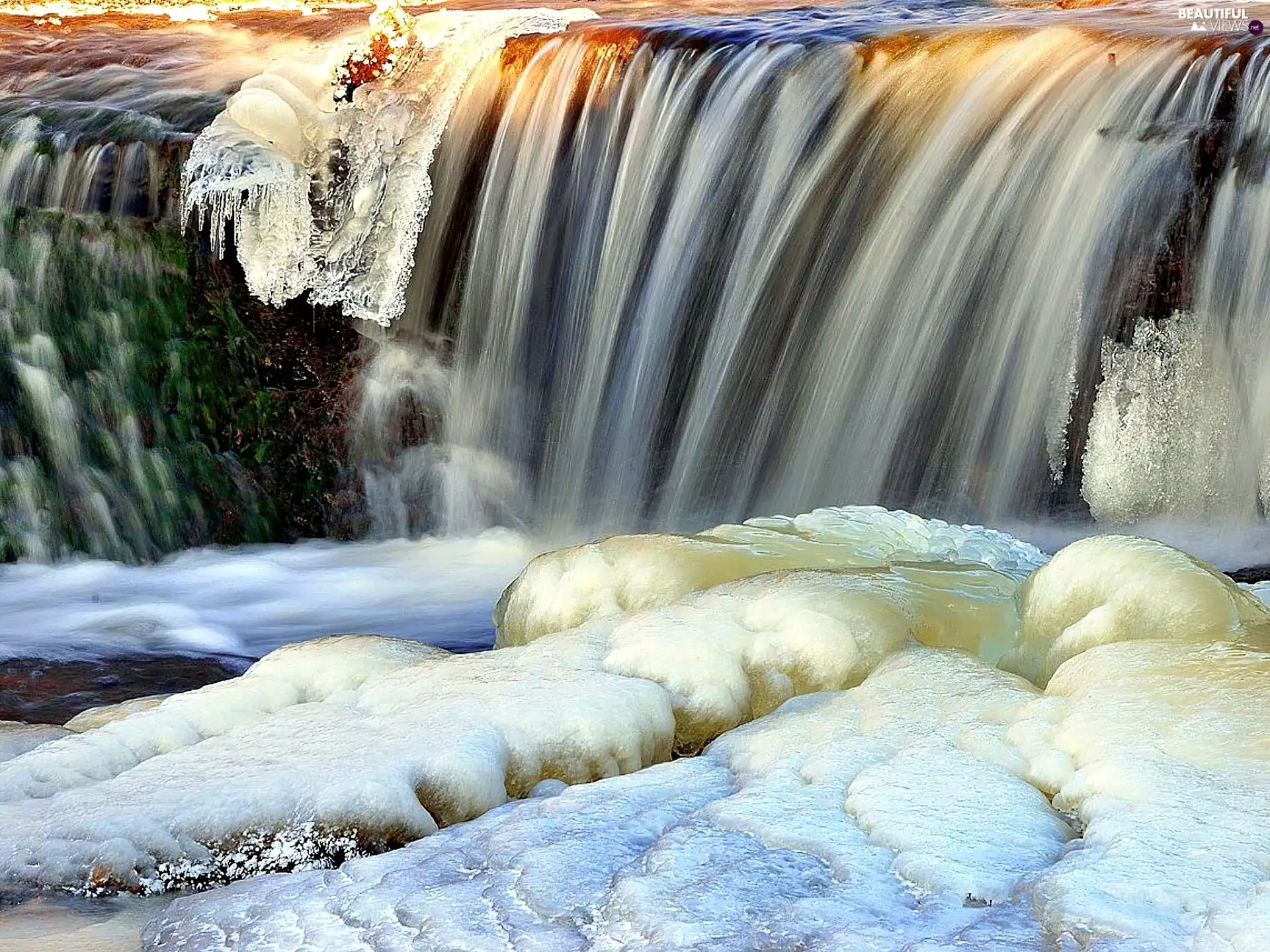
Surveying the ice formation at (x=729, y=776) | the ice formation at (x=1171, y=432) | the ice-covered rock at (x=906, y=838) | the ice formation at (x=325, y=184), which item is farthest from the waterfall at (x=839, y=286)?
the ice-covered rock at (x=906, y=838)

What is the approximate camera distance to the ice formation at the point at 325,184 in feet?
23.0

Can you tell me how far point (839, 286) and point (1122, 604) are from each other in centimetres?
314

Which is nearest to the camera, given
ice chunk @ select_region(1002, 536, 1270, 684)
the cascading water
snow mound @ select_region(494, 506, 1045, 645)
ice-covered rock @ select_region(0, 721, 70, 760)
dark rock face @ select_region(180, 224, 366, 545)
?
ice chunk @ select_region(1002, 536, 1270, 684)

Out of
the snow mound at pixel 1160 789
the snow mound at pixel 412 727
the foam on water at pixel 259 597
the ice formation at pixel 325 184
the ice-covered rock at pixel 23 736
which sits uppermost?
the ice formation at pixel 325 184

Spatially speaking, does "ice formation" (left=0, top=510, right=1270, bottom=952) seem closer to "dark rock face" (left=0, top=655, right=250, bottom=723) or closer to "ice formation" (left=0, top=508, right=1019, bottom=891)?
"ice formation" (left=0, top=508, right=1019, bottom=891)

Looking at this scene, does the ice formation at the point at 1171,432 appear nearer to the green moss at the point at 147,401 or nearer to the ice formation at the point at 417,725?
the ice formation at the point at 417,725

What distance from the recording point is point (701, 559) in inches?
161

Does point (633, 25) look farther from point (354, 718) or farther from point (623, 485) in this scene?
point (354, 718)

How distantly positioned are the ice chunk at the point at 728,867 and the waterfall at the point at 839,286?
3.17 meters

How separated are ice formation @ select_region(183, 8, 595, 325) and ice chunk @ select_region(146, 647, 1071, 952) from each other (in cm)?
458

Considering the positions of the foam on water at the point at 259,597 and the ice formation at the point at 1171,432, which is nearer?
the ice formation at the point at 1171,432

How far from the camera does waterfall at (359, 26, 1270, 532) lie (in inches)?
226

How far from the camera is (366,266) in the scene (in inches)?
282

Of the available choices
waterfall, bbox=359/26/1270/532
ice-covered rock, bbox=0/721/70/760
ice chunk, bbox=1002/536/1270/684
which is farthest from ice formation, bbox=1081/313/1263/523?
ice-covered rock, bbox=0/721/70/760
